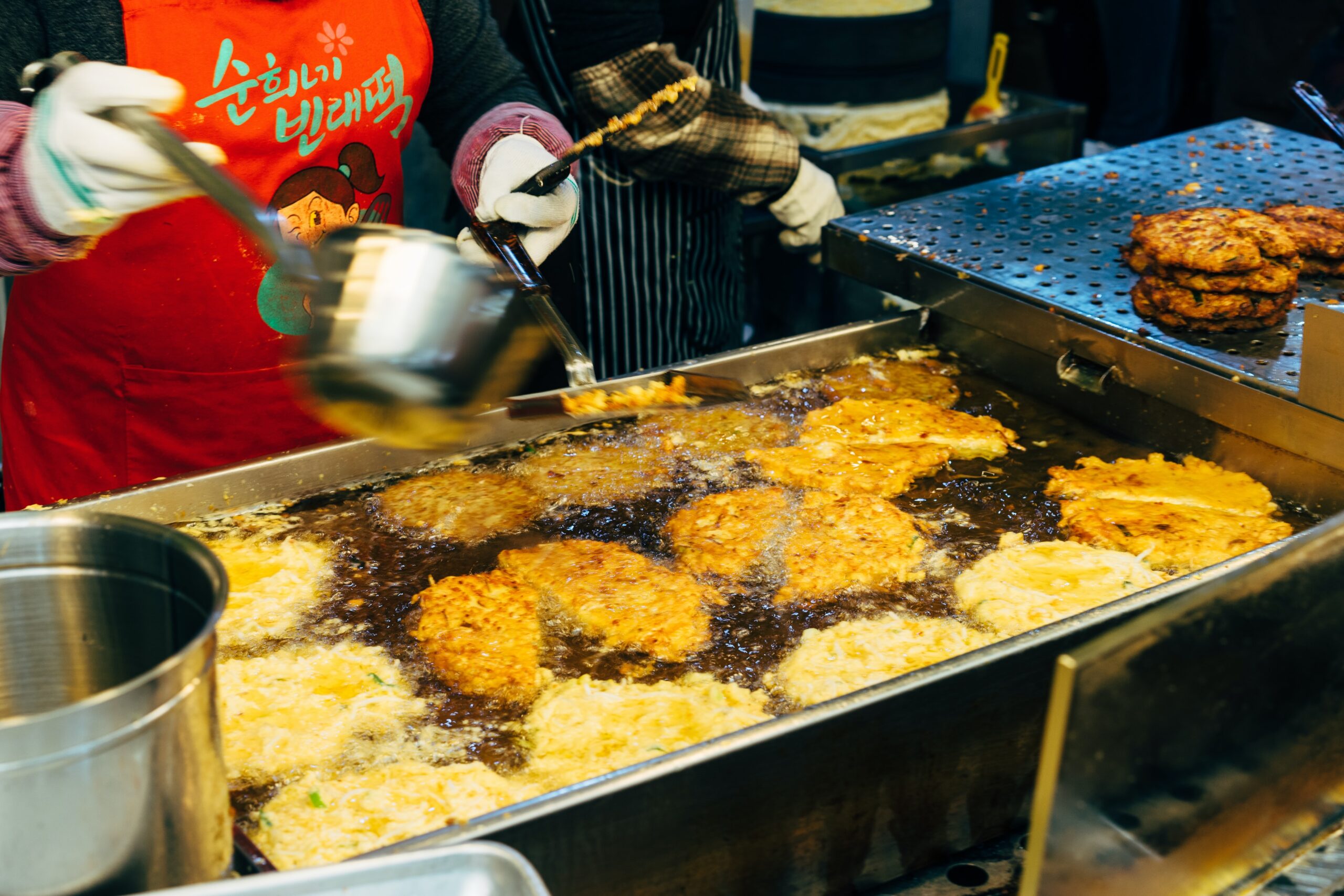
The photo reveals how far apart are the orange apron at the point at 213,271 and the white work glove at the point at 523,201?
23 cm

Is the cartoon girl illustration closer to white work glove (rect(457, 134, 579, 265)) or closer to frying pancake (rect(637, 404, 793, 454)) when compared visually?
white work glove (rect(457, 134, 579, 265))

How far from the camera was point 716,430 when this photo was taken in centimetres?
224

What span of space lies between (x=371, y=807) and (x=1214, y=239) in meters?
1.76

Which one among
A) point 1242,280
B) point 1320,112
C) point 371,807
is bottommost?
point 371,807

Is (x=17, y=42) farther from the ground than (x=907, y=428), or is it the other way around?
(x=17, y=42)

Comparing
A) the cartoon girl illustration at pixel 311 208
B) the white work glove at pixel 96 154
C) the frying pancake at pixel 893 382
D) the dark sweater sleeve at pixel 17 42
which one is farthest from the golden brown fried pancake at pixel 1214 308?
the dark sweater sleeve at pixel 17 42

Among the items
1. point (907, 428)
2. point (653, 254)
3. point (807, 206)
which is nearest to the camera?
point (907, 428)

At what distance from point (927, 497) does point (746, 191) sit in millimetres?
Answer: 1306

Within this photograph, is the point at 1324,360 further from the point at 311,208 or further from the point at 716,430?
the point at 311,208

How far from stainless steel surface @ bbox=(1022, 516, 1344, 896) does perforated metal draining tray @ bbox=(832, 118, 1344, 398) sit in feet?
2.91

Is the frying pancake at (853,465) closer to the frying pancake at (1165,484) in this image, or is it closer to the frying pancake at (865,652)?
the frying pancake at (1165,484)

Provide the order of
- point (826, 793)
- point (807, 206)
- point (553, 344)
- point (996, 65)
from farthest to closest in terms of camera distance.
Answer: point (996, 65) < point (807, 206) < point (553, 344) < point (826, 793)

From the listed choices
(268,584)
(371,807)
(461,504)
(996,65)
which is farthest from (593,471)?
(996,65)

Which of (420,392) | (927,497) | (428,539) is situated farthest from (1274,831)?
(428,539)
